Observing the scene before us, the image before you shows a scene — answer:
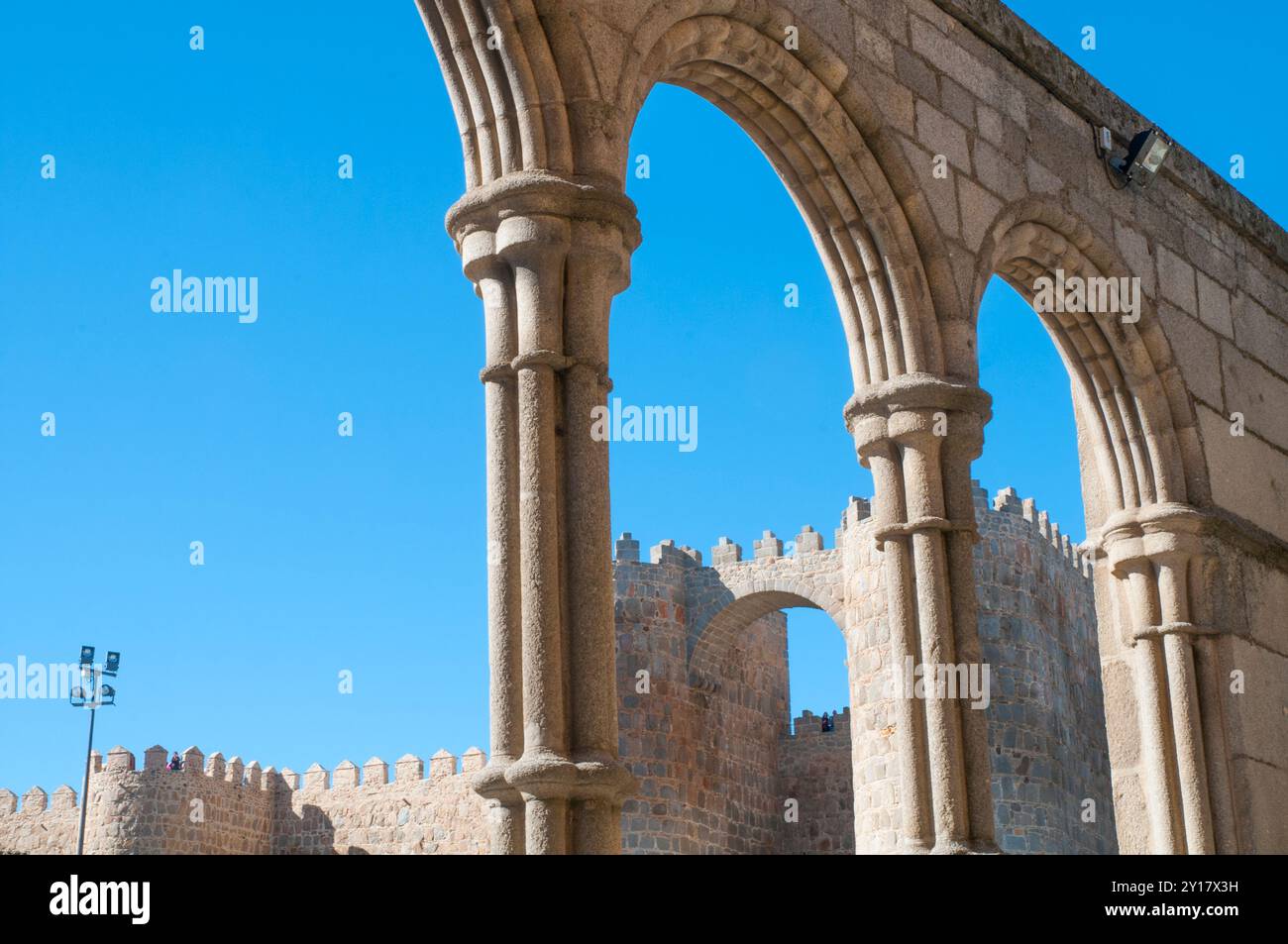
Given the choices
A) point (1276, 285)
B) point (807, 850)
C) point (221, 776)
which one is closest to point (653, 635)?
point (807, 850)

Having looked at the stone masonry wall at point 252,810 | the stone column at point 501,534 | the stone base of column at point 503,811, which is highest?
the stone masonry wall at point 252,810

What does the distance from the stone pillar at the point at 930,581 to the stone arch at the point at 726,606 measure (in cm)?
1150

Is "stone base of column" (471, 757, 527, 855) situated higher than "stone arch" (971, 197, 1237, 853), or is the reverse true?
"stone arch" (971, 197, 1237, 853)

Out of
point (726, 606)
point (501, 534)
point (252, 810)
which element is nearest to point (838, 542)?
point (726, 606)

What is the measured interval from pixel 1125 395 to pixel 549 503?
12.9ft

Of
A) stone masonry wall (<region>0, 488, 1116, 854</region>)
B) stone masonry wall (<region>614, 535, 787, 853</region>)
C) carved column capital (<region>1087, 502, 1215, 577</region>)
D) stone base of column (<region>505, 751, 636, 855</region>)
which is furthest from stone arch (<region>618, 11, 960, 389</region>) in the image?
stone masonry wall (<region>614, 535, 787, 853</region>)

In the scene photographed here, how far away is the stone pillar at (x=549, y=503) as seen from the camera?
4219mm

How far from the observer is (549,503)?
449cm

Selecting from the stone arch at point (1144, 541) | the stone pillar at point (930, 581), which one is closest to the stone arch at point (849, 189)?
the stone pillar at point (930, 581)

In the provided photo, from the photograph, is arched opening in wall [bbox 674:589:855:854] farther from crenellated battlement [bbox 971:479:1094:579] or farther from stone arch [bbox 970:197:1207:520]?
stone arch [bbox 970:197:1207:520]

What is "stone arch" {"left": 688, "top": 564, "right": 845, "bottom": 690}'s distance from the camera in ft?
58.6

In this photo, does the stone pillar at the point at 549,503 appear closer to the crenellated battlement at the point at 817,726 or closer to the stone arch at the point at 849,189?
the stone arch at the point at 849,189

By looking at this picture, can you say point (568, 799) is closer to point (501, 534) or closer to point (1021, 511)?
point (501, 534)

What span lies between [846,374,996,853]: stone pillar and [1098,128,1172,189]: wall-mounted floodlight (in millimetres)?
1887
